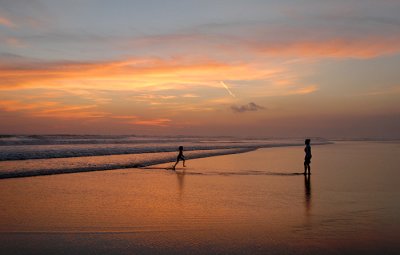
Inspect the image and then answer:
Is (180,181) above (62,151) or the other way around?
the other way around

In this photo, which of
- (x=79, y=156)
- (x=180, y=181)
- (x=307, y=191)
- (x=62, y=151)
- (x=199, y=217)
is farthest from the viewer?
(x=62, y=151)

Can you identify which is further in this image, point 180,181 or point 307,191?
point 180,181

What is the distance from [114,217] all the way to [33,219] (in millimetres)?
1970

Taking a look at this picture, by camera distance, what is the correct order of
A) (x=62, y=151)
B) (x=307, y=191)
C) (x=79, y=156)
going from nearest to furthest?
(x=307, y=191), (x=79, y=156), (x=62, y=151)

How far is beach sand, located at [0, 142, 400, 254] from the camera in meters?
7.38

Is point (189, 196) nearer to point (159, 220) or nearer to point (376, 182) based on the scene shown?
point (159, 220)

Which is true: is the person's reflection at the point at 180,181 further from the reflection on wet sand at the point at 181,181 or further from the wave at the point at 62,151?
the wave at the point at 62,151

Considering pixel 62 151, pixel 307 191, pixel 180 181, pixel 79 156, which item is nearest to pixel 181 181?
pixel 180 181

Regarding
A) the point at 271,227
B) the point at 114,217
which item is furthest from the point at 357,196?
the point at 114,217

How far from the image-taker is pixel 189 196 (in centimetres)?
1296

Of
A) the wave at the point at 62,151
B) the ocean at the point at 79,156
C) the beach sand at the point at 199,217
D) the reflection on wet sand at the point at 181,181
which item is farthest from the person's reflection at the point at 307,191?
the wave at the point at 62,151

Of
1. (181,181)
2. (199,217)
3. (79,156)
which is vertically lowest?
(199,217)

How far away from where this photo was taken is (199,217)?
9.73 metres

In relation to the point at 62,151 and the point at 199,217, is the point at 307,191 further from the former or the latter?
the point at 62,151
